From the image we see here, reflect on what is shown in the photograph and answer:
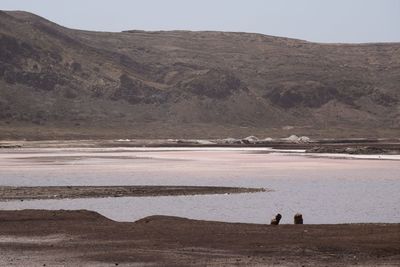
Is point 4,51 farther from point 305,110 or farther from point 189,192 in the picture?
point 189,192

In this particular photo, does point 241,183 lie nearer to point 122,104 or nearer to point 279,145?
point 279,145

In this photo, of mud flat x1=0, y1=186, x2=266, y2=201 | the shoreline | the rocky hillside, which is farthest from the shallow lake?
the rocky hillside

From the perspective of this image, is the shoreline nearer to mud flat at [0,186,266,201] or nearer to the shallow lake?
the shallow lake

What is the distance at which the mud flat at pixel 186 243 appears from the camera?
22.4 meters

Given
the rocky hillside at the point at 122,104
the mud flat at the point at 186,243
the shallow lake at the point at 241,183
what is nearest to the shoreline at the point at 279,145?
the shallow lake at the point at 241,183

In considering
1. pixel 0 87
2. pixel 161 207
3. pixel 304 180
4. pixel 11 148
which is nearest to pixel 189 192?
pixel 161 207

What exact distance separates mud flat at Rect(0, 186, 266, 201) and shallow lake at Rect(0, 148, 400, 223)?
1636 millimetres

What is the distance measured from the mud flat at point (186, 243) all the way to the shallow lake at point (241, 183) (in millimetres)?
4696

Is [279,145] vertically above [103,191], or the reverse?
[279,145]

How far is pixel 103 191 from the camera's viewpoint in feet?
150

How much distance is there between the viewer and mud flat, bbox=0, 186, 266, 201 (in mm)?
43438

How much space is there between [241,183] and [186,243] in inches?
1079

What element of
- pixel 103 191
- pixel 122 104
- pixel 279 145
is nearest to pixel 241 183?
pixel 103 191

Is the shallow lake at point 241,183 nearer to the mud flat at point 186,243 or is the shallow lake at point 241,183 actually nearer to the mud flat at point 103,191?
the mud flat at point 103,191
